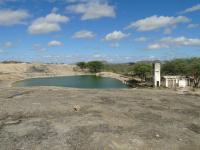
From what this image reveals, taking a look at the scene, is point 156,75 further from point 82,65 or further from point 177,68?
point 82,65

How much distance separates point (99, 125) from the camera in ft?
51.4

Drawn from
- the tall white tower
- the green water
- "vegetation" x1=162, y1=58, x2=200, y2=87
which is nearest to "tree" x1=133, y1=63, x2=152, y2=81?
"vegetation" x1=162, y1=58, x2=200, y2=87

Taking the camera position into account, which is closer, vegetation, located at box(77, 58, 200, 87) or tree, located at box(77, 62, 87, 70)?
vegetation, located at box(77, 58, 200, 87)

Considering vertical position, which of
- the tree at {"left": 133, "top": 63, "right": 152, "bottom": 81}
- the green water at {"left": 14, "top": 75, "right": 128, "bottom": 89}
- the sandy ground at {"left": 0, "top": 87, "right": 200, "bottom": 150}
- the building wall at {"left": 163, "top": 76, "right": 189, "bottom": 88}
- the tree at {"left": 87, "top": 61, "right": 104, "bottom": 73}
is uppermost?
the tree at {"left": 87, "top": 61, "right": 104, "bottom": 73}

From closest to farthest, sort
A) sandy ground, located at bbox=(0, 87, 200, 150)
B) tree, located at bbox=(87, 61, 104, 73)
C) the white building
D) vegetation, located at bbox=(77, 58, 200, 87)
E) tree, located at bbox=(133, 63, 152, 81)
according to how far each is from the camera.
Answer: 1. sandy ground, located at bbox=(0, 87, 200, 150)
2. the white building
3. vegetation, located at bbox=(77, 58, 200, 87)
4. tree, located at bbox=(133, 63, 152, 81)
5. tree, located at bbox=(87, 61, 104, 73)

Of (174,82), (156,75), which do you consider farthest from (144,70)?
(156,75)

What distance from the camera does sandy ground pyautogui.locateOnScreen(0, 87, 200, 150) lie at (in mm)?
12930

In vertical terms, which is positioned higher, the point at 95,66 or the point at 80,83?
the point at 95,66

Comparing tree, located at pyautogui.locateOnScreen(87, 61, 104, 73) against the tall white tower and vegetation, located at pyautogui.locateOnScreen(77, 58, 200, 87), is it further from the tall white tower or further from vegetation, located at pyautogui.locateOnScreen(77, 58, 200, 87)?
the tall white tower

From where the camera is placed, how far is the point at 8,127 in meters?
15.7

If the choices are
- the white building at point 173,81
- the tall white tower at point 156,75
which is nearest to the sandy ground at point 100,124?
the tall white tower at point 156,75

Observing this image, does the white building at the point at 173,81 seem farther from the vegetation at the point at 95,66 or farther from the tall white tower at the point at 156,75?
the vegetation at the point at 95,66

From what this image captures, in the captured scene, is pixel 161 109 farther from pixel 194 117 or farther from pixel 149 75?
pixel 149 75

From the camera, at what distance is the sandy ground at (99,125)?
42.4 ft
